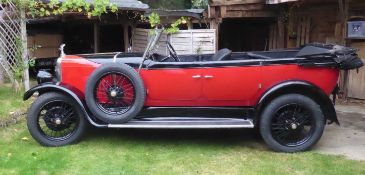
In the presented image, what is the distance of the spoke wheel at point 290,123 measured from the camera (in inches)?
197

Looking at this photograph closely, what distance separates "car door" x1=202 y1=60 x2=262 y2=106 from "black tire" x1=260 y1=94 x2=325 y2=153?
30cm

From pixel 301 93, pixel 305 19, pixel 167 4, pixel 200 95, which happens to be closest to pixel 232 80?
pixel 200 95

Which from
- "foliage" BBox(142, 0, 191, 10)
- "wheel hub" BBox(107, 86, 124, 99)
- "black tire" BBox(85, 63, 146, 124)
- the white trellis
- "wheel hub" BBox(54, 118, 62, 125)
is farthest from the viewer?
"foliage" BBox(142, 0, 191, 10)

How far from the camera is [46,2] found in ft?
28.0

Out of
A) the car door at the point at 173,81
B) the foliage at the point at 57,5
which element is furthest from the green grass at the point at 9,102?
the car door at the point at 173,81

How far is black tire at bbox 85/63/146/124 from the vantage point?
15.9 ft

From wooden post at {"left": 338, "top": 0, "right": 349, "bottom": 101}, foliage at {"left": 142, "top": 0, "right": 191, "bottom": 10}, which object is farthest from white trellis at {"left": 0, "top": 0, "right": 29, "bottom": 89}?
foliage at {"left": 142, "top": 0, "right": 191, "bottom": 10}

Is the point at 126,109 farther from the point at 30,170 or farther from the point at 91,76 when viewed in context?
the point at 30,170

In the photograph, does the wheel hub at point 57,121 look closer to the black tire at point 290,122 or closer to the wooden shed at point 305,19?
the black tire at point 290,122

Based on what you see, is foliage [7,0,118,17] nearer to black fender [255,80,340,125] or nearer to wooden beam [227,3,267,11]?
wooden beam [227,3,267,11]

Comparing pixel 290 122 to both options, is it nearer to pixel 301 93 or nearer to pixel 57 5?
pixel 301 93

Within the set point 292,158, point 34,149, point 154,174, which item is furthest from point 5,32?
point 292,158

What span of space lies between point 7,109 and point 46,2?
2.61m

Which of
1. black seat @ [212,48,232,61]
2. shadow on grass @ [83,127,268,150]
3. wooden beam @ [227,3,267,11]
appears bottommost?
shadow on grass @ [83,127,268,150]
